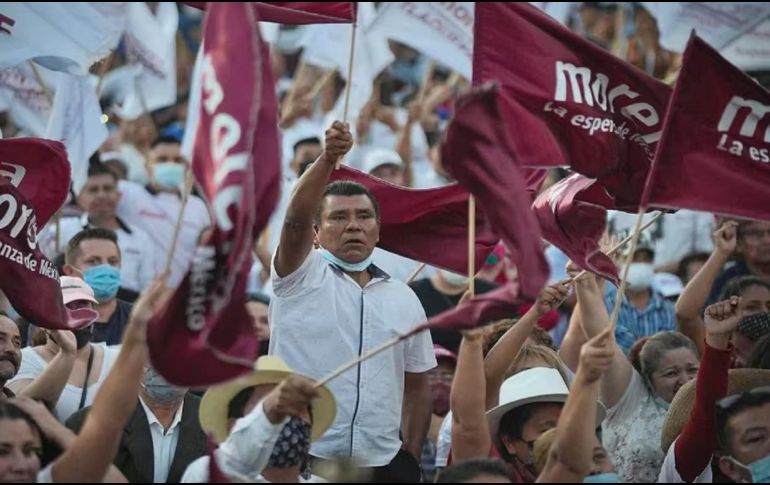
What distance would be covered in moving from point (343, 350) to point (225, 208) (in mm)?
1850

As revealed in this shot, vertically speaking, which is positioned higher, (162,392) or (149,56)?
(149,56)

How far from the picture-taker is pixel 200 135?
20.6 feet

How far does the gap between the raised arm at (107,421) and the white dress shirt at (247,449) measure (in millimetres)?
413

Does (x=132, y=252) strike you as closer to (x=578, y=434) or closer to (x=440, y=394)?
(x=440, y=394)

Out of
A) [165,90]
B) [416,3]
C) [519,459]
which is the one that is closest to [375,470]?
[519,459]

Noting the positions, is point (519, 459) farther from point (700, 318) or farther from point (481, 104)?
point (700, 318)

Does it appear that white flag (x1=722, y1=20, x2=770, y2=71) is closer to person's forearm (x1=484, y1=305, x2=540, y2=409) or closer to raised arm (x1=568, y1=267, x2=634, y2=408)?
raised arm (x1=568, y1=267, x2=634, y2=408)

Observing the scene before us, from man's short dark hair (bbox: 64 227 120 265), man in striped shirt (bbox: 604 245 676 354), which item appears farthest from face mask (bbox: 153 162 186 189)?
man in striped shirt (bbox: 604 245 676 354)

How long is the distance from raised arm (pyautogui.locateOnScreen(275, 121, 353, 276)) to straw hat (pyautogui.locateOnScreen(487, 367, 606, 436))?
3.39 feet

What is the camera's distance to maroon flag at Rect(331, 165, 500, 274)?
341 inches

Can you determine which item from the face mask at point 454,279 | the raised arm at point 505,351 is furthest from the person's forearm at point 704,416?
the face mask at point 454,279

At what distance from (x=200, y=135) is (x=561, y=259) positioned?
21.0ft

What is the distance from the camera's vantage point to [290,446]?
658cm

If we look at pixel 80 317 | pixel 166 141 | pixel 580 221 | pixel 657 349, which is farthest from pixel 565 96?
pixel 166 141
